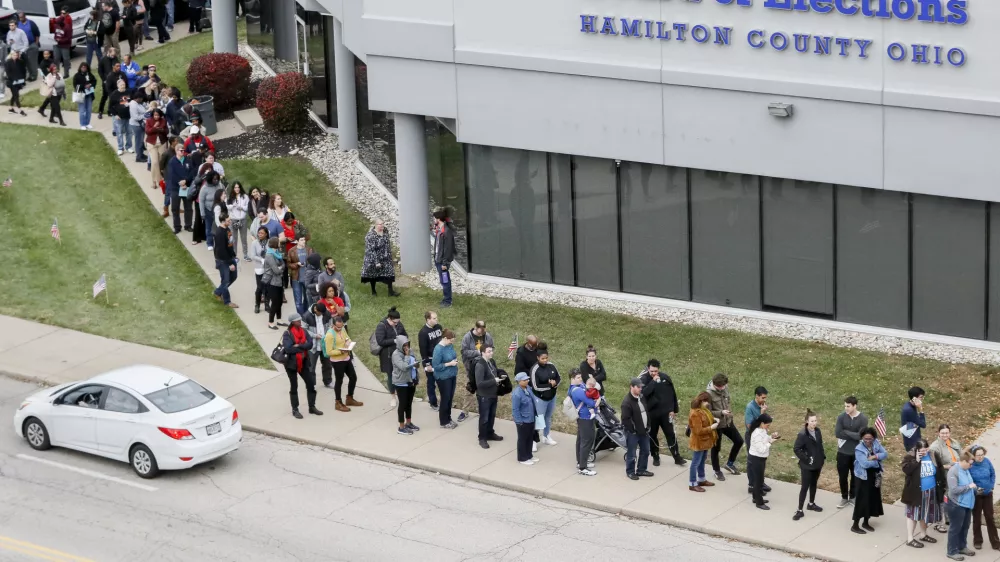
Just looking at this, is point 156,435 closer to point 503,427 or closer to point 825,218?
point 503,427

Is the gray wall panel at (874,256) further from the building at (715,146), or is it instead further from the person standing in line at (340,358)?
the person standing in line at (340,358)

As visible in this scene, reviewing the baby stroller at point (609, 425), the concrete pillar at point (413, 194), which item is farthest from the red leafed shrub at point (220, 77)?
the baby stroller at point (609, 425)

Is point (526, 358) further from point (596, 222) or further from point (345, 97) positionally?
point (345, 97)

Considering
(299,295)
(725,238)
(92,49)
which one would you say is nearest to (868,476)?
(725,238)

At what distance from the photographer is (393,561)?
20.0 m

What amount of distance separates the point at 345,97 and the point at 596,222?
1031cm

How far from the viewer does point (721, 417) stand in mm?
21641

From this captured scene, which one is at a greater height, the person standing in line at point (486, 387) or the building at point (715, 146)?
the building at point (715, 146)

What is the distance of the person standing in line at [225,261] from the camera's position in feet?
93.3

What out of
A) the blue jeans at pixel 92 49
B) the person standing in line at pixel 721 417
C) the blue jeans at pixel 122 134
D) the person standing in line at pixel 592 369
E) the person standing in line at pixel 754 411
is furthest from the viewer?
the blue jeans at pixel 92 49

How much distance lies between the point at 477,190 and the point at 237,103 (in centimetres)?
1251

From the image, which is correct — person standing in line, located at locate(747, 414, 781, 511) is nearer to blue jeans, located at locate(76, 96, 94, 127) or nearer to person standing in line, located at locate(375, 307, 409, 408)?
person standing in line, located at locate(375, 307, 409, 408)

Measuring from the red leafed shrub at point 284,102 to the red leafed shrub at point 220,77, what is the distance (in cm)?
133

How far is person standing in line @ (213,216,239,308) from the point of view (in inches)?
1120
